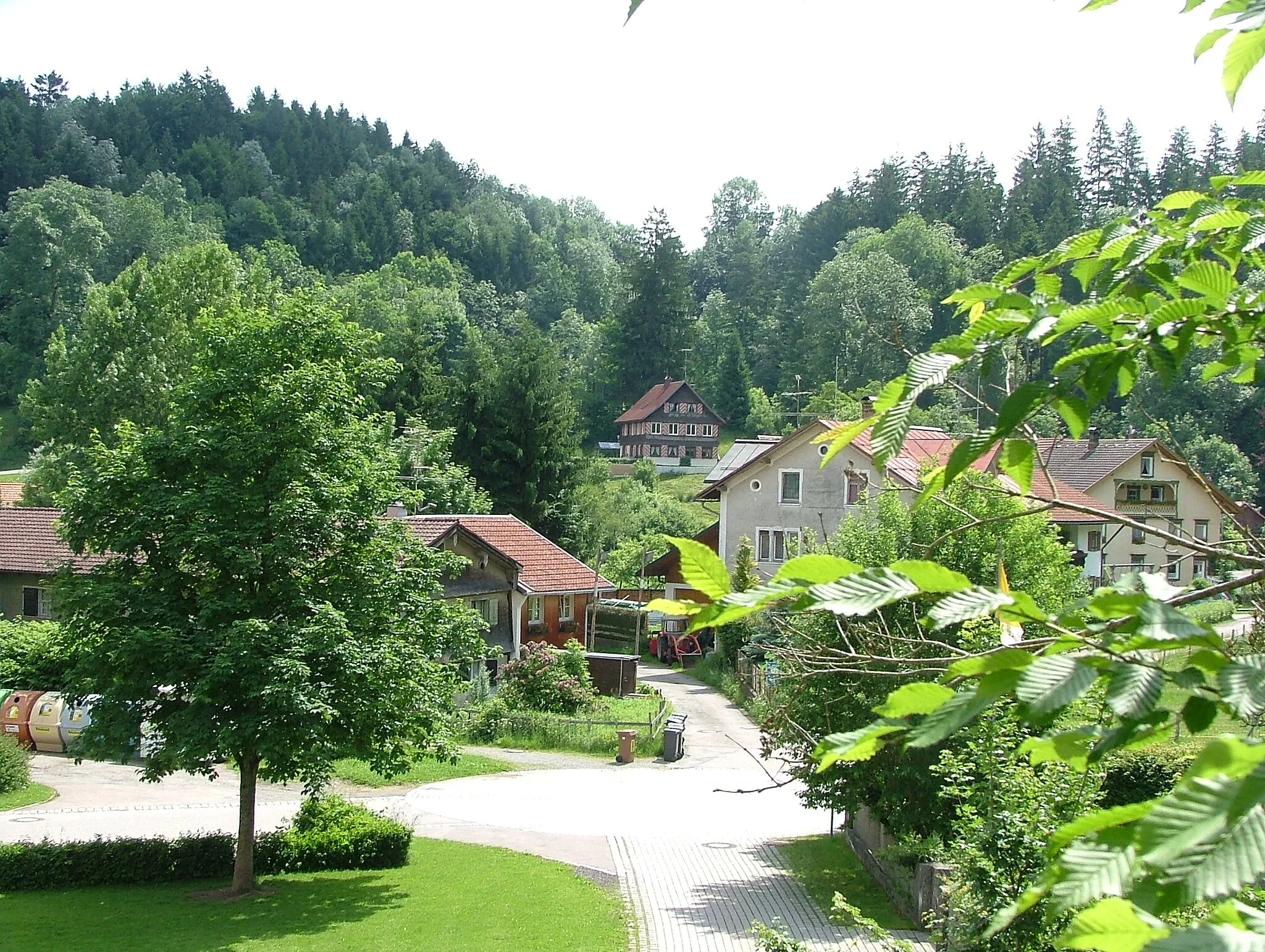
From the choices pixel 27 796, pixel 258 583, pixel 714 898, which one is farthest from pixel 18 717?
pixel 714 898

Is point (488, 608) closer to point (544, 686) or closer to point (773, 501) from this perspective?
point (544, 686)

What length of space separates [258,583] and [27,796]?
34.2ft

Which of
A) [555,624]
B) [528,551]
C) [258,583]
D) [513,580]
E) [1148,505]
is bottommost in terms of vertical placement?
[555,624]

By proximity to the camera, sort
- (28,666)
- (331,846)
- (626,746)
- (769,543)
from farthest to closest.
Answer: (769,543) < (28,666) < (626,746) < (331,846)

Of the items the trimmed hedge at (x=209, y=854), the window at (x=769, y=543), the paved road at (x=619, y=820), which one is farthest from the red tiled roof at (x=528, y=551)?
the trimmed hedge at (x=209, y=854)

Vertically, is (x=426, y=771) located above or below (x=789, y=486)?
below

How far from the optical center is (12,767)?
24578 mm

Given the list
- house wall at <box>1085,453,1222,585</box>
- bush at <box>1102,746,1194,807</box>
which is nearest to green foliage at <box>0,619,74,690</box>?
bush at <box>1102,746,1194,807</box>

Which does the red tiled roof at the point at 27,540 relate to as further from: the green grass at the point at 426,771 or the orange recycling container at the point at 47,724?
the green grass at the point at 426,771

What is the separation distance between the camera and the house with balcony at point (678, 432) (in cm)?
10225

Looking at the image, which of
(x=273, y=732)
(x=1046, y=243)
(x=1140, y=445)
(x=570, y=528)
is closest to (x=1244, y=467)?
(x=1140, y=445)

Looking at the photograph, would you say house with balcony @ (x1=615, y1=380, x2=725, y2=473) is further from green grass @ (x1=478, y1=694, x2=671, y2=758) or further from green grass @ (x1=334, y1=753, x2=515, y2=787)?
green grass @ (x1=334, y1=753, x2=515, y2=787)

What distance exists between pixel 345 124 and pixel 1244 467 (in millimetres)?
155870

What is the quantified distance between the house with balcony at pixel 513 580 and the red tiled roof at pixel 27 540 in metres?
11.0
